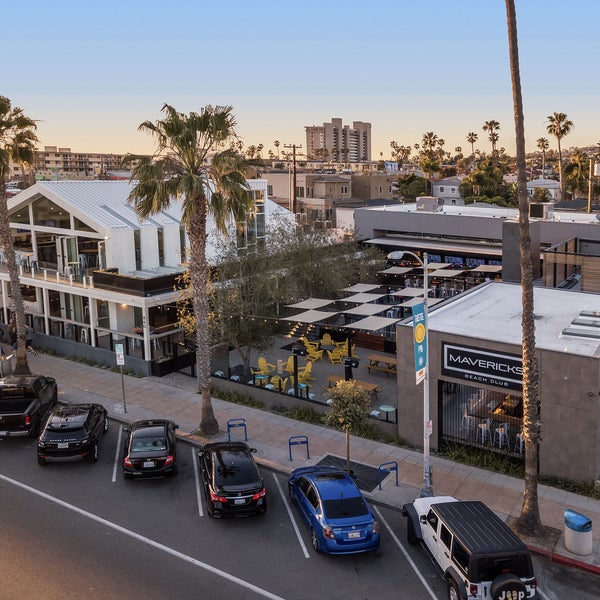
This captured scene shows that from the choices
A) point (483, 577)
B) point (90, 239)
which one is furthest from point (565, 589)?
point (90, 239)

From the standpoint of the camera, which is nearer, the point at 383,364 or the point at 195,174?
the point at 195,174

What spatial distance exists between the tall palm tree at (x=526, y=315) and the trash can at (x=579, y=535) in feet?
3.01

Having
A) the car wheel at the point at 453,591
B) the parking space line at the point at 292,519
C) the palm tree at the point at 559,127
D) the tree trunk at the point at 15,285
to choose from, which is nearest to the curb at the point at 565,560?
the car wheel at the point at 453,591

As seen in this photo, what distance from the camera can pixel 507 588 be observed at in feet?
38.1

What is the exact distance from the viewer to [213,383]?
2564 centimetres

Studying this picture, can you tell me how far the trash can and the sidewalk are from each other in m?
0.16

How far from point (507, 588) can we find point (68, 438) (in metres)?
12.8

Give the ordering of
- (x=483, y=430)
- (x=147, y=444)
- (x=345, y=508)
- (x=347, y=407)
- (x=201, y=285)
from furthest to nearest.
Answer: (x=201, y=285) < (x=483, y=430) < (x=147, y=444) < (x=347, y=407) < (x=345, y=508)

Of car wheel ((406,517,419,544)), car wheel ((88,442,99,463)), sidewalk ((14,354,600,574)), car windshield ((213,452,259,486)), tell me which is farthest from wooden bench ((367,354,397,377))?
car wheel ((406,517,419,544))

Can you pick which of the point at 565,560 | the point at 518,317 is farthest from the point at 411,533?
the point at 518,317

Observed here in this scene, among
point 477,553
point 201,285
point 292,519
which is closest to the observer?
point 477,553

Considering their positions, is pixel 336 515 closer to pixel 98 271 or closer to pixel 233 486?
pixel 233 486

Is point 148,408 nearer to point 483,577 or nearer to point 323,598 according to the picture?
point 323,598

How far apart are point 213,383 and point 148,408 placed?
282cm
